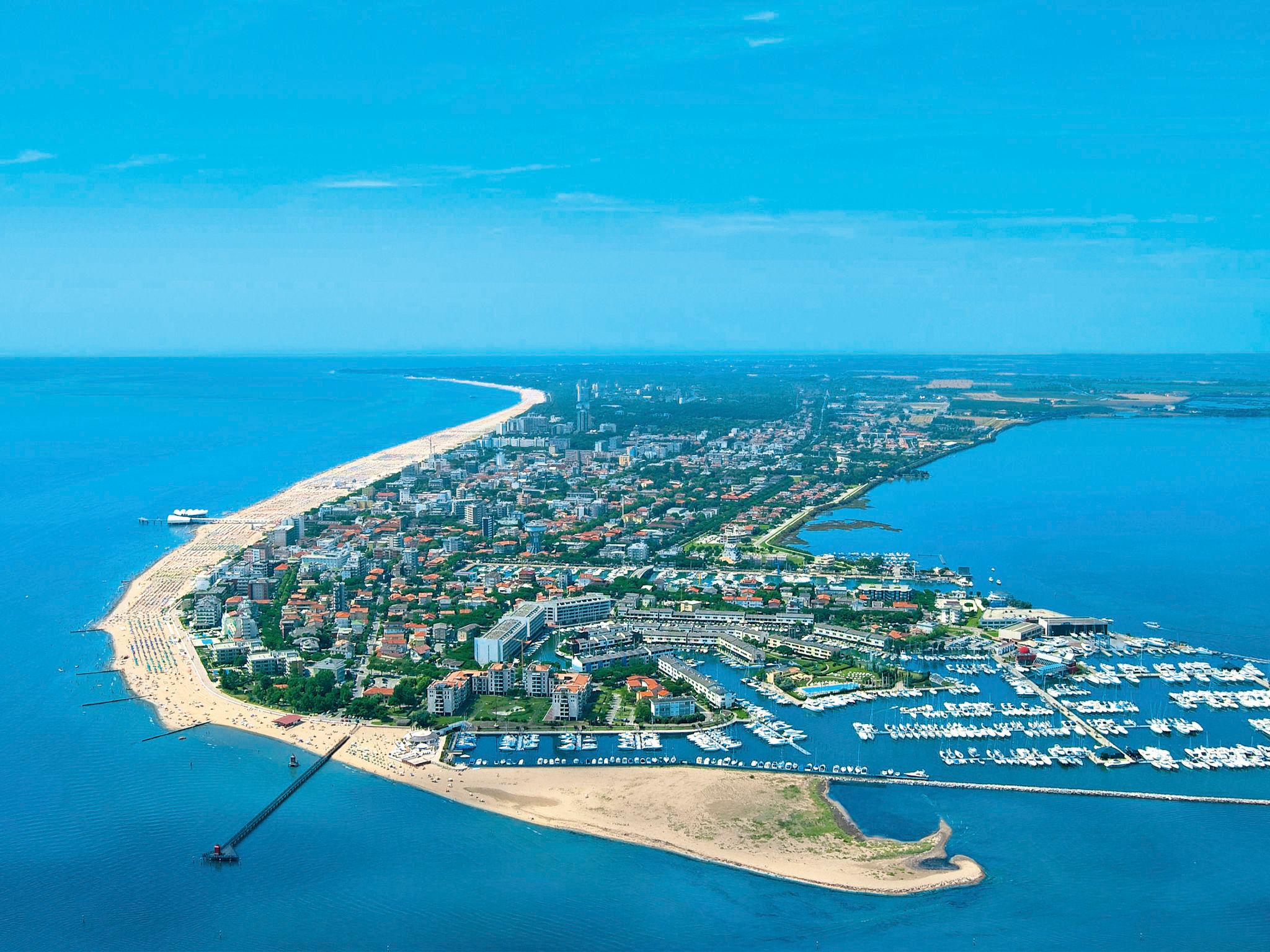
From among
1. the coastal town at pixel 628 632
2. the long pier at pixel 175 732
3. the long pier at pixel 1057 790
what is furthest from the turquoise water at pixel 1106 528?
the long pier at pixel 175 732

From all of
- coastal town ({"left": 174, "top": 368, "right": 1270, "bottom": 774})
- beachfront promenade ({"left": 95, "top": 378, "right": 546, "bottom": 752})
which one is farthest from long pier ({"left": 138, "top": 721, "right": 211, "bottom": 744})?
coastal town ({"left": 174, "top": 368, "right": 1270, "bottom": 774})

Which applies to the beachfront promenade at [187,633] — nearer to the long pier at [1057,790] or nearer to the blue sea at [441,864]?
the blue sea at [441,864]

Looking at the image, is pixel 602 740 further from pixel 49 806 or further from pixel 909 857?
pixel 49 806

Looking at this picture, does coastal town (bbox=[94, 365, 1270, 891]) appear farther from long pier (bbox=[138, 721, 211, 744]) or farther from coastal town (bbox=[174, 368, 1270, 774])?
long pier (bbox=[138, 721, 211, 744])

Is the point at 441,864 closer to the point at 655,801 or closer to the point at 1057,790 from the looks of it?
the point at 655,801

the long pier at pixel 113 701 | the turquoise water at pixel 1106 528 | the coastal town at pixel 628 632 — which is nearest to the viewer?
the coastal town at pixel 628 632

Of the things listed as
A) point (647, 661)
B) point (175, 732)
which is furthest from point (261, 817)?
point (647, 661)
